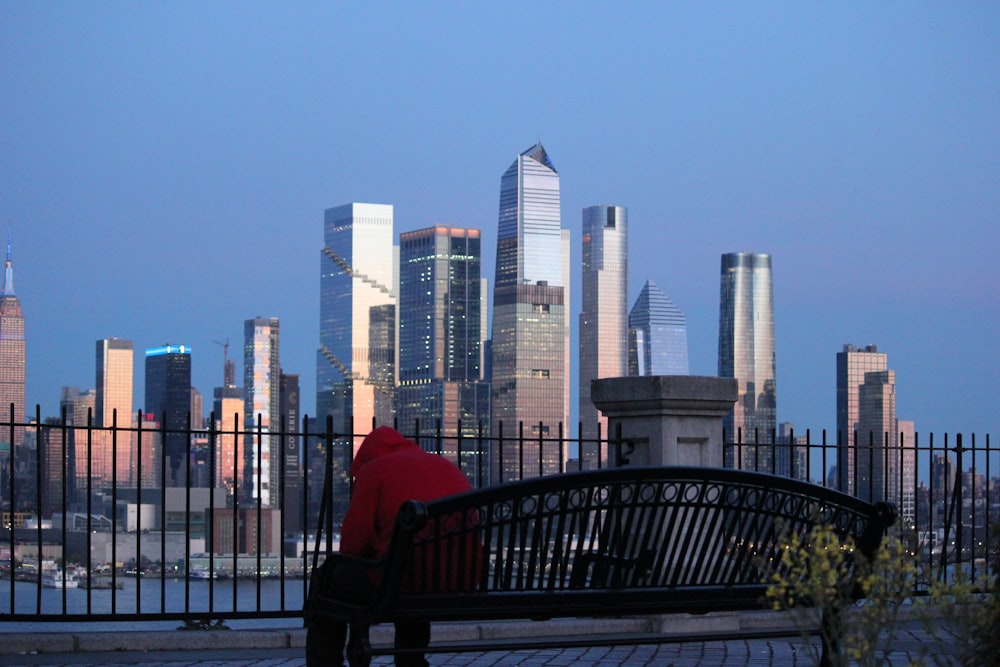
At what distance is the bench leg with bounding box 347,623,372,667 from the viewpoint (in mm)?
4479

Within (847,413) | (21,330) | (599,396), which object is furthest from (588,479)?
(21,330)

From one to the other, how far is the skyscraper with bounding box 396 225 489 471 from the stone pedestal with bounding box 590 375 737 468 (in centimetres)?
16096

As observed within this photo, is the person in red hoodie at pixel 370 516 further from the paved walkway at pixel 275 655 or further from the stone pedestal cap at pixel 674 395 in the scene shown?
the stone pedestal cap at pixel 674 395

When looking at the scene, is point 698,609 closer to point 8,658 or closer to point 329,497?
point 329,497

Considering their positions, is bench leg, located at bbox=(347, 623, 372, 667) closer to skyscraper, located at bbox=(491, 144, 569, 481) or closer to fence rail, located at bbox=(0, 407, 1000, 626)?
fence rail, located at bbox=(0, 407, 1000, 626)

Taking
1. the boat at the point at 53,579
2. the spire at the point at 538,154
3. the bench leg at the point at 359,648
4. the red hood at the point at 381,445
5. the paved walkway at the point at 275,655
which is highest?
the spire at the point at 538,154

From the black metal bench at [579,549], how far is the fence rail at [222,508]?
0.51 m

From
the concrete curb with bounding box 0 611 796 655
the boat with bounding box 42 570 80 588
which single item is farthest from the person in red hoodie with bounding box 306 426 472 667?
the boat with bounding box 42 570 80 588

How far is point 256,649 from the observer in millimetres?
7902

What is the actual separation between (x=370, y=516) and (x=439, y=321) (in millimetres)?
179897

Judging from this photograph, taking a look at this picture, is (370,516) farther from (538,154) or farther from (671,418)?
(538,154)

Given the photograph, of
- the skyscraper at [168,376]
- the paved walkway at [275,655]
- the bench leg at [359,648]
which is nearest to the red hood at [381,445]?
the bench leg at [359,648]

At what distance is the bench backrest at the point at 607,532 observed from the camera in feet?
15.3

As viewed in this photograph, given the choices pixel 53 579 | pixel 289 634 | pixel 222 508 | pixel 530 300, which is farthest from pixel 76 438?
pixel 530 300
